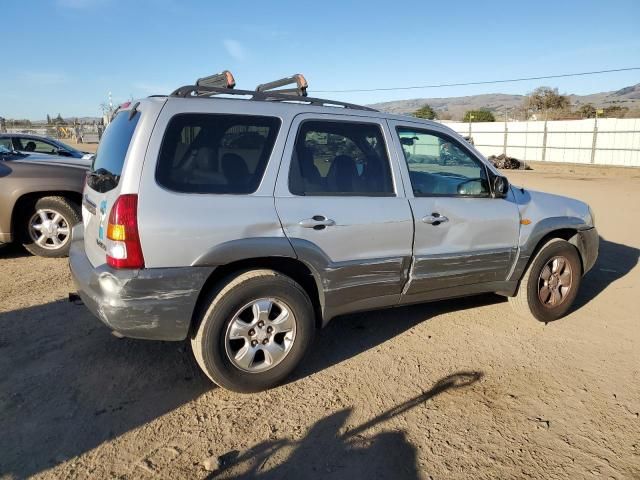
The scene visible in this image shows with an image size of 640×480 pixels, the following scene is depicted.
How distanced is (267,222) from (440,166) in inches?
72.2

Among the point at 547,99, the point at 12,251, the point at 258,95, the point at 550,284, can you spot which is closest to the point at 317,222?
the point at 258,95

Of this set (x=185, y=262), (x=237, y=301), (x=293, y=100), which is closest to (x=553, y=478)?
(x=237, y=301)

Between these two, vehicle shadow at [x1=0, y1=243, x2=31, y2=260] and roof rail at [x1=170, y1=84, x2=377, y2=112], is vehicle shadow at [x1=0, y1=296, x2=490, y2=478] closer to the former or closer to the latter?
roof rail at [x1=170, y1=84, x2=377, y2=112]

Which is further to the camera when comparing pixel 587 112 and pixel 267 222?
pixel 587 112

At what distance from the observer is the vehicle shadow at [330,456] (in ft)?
8.25

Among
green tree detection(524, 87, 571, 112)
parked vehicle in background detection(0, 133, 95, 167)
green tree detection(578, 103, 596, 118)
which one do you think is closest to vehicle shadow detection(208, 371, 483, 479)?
parked vehicle in background detection(0, 133, 95, 167)

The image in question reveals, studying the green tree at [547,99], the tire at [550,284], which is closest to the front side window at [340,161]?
the tire at [550,284]

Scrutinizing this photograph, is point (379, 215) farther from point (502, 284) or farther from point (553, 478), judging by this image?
point (553, 478)

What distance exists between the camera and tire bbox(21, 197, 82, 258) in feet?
19.7

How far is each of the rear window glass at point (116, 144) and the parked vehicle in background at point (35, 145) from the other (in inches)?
258

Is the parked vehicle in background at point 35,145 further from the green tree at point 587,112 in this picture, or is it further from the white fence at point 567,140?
the green tree at point 587,112

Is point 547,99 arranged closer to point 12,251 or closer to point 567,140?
point 567,140

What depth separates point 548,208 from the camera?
4.43 meters

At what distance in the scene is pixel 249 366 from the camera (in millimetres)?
3207
